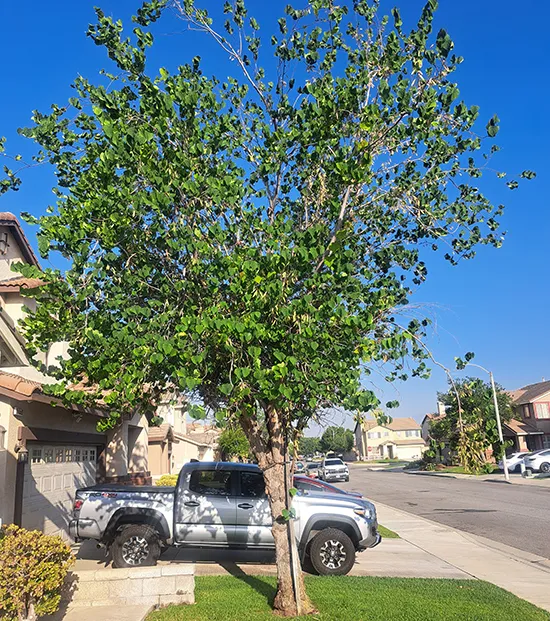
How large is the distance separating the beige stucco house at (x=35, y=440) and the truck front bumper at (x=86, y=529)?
1000 mm

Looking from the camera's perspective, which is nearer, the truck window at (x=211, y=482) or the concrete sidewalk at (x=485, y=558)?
the concrete sidewalk at (x=485, y=558)

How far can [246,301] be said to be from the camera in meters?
6.39

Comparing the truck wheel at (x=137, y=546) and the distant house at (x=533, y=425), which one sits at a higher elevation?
the distant house at (x=533, y=425)

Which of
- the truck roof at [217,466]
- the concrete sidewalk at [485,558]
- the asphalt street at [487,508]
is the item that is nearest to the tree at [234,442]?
the asphalt street at [487,508]

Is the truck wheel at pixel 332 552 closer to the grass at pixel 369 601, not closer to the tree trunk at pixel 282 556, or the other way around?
the grass at pixel 369 601

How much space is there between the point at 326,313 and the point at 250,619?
3708 millimetres

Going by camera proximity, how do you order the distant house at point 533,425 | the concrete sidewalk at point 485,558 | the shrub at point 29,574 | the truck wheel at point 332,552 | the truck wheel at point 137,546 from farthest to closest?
the distant house at point 533,425
the truck wheel at point 137,546
the truck wheel at point 332,552
the concrete sidewalk at point 485,558
the shrub at point 29,574

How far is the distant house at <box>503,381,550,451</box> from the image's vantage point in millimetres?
51750

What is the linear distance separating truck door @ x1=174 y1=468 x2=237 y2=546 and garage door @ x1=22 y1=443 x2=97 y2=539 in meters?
2.97

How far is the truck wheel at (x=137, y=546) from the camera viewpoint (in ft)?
33.4

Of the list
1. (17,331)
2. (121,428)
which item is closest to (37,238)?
(17,331)

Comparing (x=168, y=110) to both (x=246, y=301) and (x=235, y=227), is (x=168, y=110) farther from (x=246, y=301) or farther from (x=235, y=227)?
(x=246, y=301)

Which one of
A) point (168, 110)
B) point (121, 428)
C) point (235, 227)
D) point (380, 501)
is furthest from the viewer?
point (380, 501)

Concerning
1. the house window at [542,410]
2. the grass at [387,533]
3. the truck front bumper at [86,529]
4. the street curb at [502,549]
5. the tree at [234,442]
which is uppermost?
the house window at [542,410]
